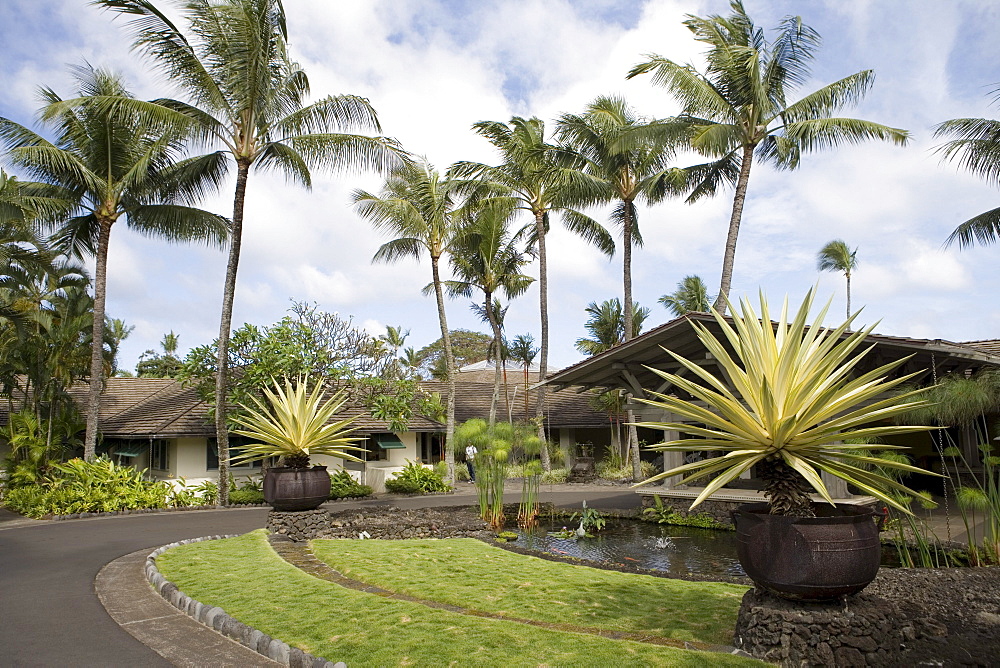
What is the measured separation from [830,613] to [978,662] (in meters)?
0.99

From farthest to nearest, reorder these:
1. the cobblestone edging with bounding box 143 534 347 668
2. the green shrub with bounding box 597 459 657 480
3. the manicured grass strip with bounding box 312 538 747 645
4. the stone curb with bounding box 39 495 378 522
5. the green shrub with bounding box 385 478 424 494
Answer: the green shrub with bounding box 597 459 657 480, the green shrub with bounding box 385 478 424 494, the stone curb with bounding box 39 495 378 522, the manicured grass strip with bounding box 312 538 747 645, the cobblestone edging with bounding box 143 534 347 668

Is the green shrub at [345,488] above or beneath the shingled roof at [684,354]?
beneath

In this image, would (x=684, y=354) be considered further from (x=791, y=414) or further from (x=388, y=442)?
(x=388, y=442)

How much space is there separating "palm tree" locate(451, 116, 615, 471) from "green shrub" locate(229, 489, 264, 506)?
10162mm

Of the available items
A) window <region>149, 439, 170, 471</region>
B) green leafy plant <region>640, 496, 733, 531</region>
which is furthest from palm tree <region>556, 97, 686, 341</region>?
window <region>149, 439, 170, 471</region>

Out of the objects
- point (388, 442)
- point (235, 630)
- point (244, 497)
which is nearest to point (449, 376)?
point (388, 442)

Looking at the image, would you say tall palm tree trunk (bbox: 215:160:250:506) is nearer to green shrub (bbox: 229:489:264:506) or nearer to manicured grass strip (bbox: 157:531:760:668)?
green shrub (bbox: 229:489:264:506)

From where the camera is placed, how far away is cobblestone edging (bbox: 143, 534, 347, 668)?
613cm

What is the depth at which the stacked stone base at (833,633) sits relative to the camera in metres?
5.33

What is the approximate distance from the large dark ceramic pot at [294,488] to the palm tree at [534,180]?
13.7 meters

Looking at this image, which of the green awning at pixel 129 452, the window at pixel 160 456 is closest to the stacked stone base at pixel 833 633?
the window at pixel 160 456

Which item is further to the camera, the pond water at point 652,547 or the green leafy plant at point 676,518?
the green leafy plant at point 676,518

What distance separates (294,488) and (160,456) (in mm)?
14128

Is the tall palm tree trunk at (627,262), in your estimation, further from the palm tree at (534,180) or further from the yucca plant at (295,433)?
the yucca plant at (295,433)
